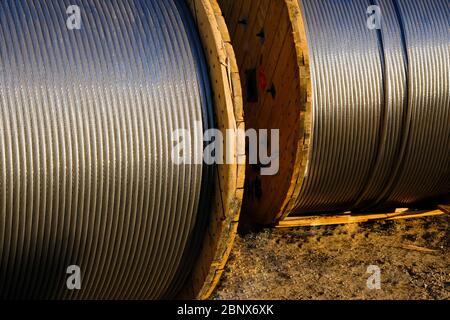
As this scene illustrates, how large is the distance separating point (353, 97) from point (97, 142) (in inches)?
149

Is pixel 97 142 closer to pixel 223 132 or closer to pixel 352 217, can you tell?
pixel 223 132

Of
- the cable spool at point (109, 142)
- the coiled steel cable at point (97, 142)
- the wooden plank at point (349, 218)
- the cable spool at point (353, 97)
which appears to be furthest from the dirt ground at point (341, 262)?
the coiled steel cable at point (97, 142)

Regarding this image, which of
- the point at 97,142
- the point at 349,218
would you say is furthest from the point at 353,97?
the point at 97,142

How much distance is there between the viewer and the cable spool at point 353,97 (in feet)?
26.7

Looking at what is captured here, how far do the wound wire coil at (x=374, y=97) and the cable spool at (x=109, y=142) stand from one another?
7.72 feet

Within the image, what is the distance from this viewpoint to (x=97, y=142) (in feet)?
19.4

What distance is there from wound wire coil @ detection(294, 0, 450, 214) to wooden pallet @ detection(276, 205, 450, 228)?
29cm

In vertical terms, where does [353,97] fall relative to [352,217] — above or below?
above

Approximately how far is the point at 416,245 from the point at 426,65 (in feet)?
8.40
